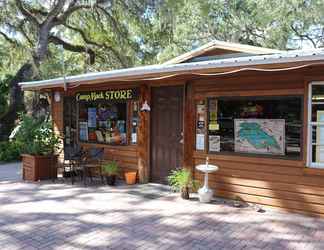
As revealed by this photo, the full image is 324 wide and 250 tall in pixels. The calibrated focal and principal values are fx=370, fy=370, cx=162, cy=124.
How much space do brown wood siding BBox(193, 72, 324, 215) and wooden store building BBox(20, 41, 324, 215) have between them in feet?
0.05

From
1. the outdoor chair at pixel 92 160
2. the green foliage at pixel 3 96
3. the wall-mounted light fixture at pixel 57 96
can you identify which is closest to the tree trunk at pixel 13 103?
the green foliage at pixel 3 96

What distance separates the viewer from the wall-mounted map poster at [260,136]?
5.72 m

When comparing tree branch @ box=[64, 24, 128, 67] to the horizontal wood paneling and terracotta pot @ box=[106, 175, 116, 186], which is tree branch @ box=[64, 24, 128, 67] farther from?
terracotta pot @ box=[106, 175, 116, 186]

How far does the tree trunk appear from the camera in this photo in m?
13.7

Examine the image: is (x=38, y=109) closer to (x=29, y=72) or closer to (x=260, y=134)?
(x=29, y=72)

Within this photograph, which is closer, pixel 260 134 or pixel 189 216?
pixel 189 216

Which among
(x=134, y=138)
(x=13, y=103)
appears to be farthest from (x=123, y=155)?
(x=13, y=103)

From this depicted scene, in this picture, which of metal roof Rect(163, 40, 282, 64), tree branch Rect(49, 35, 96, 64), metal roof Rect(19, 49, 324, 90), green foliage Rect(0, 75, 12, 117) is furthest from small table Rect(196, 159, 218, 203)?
tree branch Rect(49, 35, 96, 64)

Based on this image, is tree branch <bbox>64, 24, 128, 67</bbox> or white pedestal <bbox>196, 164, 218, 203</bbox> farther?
tree branch <bbox>64, 24, 128, 67</bbox>

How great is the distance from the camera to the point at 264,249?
13.5 ft

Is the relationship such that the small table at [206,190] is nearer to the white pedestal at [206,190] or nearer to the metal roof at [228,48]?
the white pedestal at [206,190]

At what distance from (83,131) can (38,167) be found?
4.46 ft

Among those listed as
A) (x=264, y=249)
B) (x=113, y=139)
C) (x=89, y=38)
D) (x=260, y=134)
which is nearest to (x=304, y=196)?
(x=260, y=134)

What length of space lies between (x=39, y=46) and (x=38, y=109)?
8.25 ft
